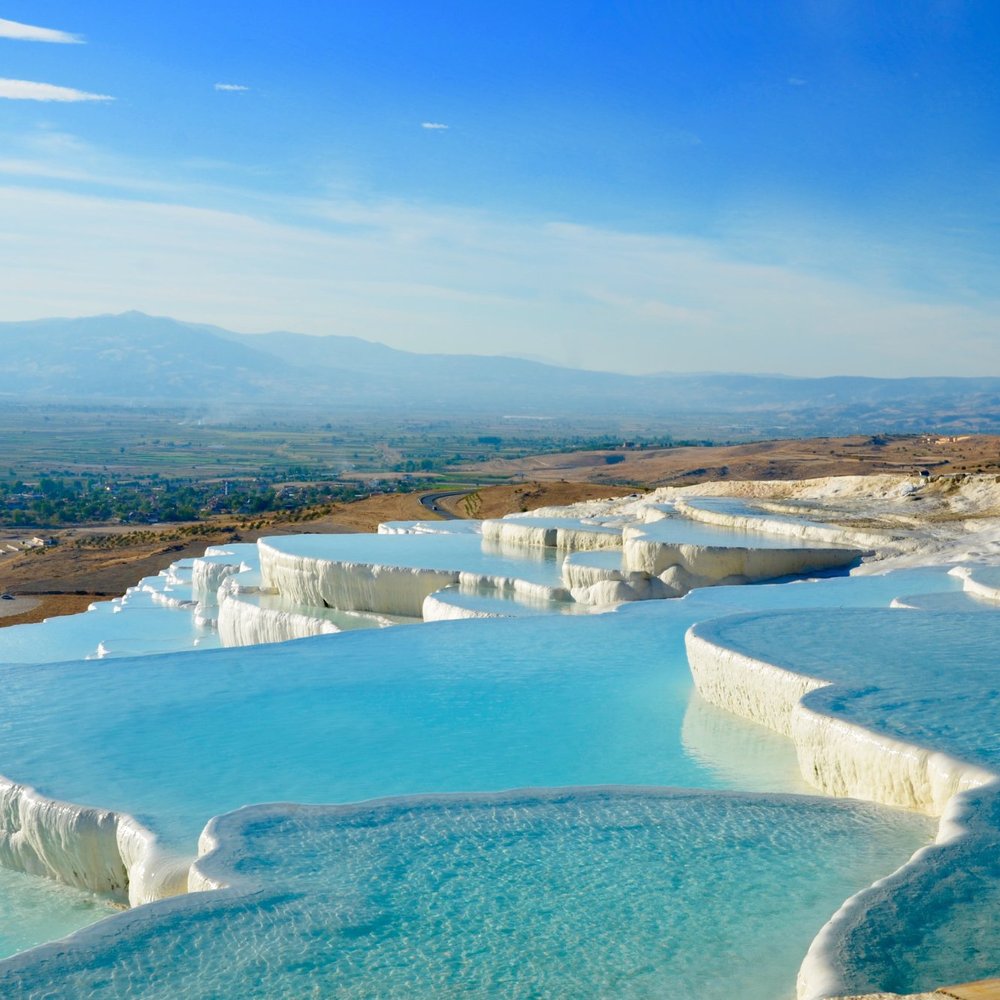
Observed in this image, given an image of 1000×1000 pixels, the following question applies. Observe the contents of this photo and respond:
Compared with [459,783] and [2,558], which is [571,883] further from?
[2,558]

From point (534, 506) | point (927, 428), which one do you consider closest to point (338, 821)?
point (534, 506)

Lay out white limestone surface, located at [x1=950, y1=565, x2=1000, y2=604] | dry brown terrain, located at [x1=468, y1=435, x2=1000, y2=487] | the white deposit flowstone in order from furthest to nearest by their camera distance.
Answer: dry brown terrain, located at [x1=468, y1=435, x2=1000, y2=487] < white limestone surface, located at [x1=950, y1=565, x2=1000, y2=604] < the white deposit flowstone

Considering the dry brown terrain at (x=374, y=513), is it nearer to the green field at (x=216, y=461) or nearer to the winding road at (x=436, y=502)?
the winding road at (x=436, y=502)

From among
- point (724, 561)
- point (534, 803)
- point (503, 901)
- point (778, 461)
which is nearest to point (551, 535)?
point (724, 561)

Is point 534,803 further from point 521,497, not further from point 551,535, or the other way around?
point 521,497

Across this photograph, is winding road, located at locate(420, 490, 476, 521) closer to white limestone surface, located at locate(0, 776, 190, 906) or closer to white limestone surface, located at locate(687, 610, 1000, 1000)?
white limestone surface, located at locate(687, 610, 1000, 1000)

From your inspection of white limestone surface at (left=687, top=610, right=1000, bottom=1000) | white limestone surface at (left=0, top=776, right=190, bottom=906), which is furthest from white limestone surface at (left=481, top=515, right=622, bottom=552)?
white limestone surface at (left=0, top=776, right=190, bottom=906)
